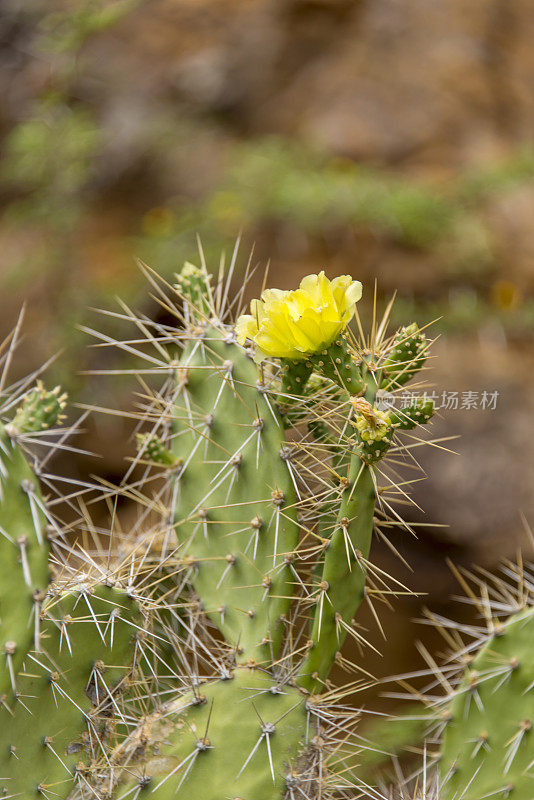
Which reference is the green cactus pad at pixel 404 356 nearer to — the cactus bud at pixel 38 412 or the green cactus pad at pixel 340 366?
the green cactus pad at pixel 340 366

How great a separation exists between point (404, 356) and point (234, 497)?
0.29 meters

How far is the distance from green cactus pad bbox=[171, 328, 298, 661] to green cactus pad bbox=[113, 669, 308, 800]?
65 mm

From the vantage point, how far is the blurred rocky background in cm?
264

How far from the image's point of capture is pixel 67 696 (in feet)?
2.96

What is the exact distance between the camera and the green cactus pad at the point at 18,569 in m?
0.77

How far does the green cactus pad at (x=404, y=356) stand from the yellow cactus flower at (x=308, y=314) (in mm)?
104

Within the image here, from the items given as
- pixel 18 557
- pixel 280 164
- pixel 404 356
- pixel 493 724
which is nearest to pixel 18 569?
pixel 18 557

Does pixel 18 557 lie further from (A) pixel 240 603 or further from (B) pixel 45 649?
(A) pixel 240 603

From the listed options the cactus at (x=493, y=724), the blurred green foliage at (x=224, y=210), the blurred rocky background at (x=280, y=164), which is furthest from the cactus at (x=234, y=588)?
the blurred green foliage at (x=224, y=210)

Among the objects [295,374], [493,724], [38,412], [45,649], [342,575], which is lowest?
[493,724]

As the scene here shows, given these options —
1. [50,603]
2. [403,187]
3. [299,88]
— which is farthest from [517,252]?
[50,603]

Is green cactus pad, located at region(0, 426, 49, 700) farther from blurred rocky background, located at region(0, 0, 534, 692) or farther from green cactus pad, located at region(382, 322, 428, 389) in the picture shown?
blurred rocky background, located at region(0, 0, 534, 692)

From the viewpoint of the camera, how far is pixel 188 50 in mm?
3045

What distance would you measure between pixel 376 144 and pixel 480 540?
1.52m
